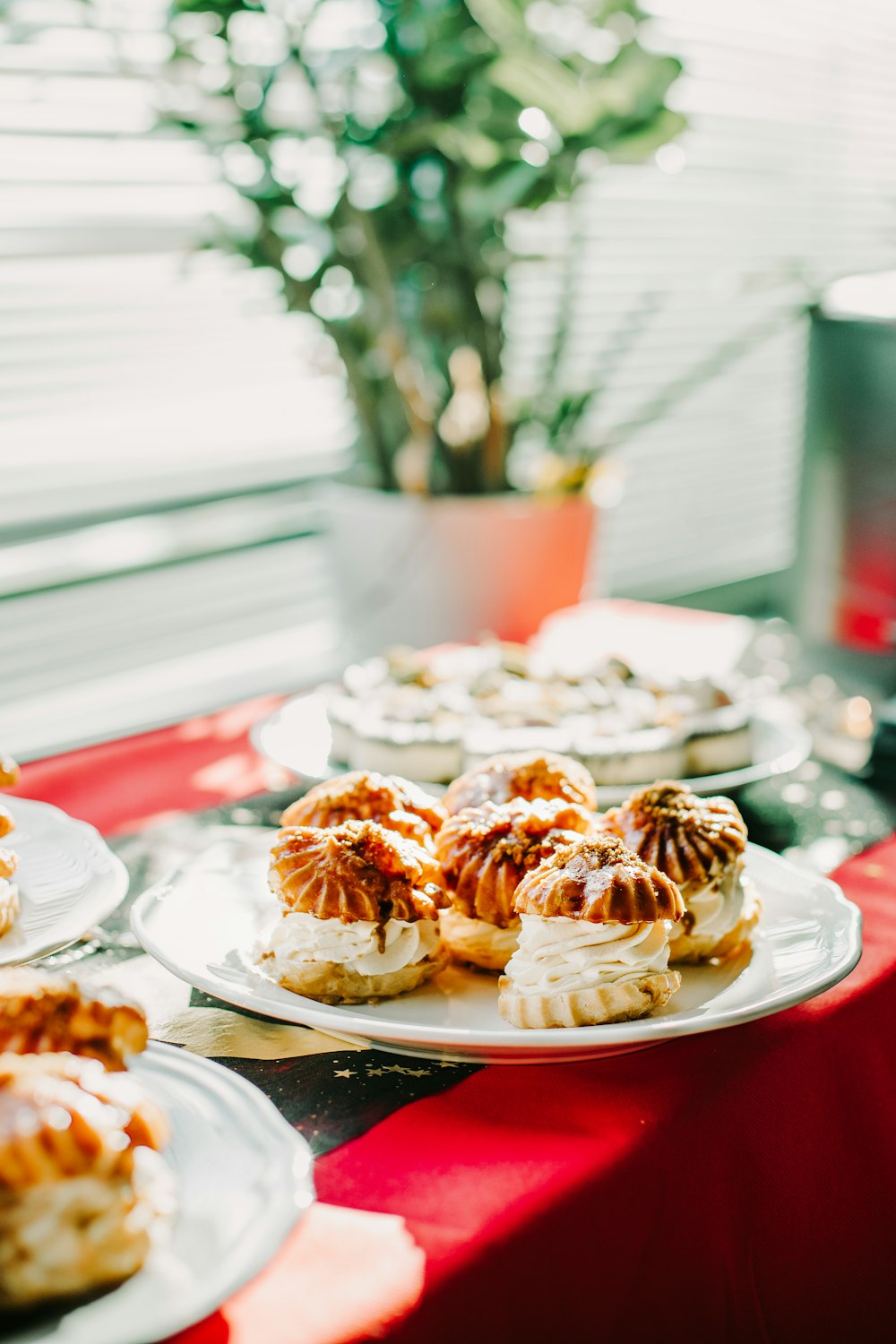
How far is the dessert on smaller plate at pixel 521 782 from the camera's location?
834 mm

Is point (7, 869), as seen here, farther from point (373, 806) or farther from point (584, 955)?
point (584, 955)

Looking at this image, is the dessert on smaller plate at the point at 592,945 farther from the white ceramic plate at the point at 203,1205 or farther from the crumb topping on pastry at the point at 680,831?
the white ceramic plate at the point at 203,1205

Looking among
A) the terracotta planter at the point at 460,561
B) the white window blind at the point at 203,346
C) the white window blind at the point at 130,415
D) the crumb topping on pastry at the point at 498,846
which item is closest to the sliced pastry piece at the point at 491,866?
the crumb topping on pastry at the point at 498,846


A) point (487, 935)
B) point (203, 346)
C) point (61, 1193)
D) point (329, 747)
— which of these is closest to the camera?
point (61, 1193)

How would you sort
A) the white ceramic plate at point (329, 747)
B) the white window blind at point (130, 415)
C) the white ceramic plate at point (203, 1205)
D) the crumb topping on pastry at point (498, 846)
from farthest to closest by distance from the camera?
the white window blind at point (130, 415), the white ceramic plate at point (329, 747), the crumb topping on pastry at point (498, 846), the white ceramic plate at point (203, 1205)

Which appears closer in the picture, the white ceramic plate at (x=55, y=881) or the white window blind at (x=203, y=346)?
the white ceramic plate at (x=55, y=881)

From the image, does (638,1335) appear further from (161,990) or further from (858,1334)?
(161,990)

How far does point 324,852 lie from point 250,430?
75.4 inches

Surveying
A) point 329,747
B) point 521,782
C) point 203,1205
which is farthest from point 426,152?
point 203,1205

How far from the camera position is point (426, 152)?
2.13 m

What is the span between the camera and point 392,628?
76.7 inches

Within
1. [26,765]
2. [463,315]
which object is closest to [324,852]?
[26,765]

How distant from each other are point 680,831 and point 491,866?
121mm

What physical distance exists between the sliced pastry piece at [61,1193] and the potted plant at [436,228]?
1.46m
